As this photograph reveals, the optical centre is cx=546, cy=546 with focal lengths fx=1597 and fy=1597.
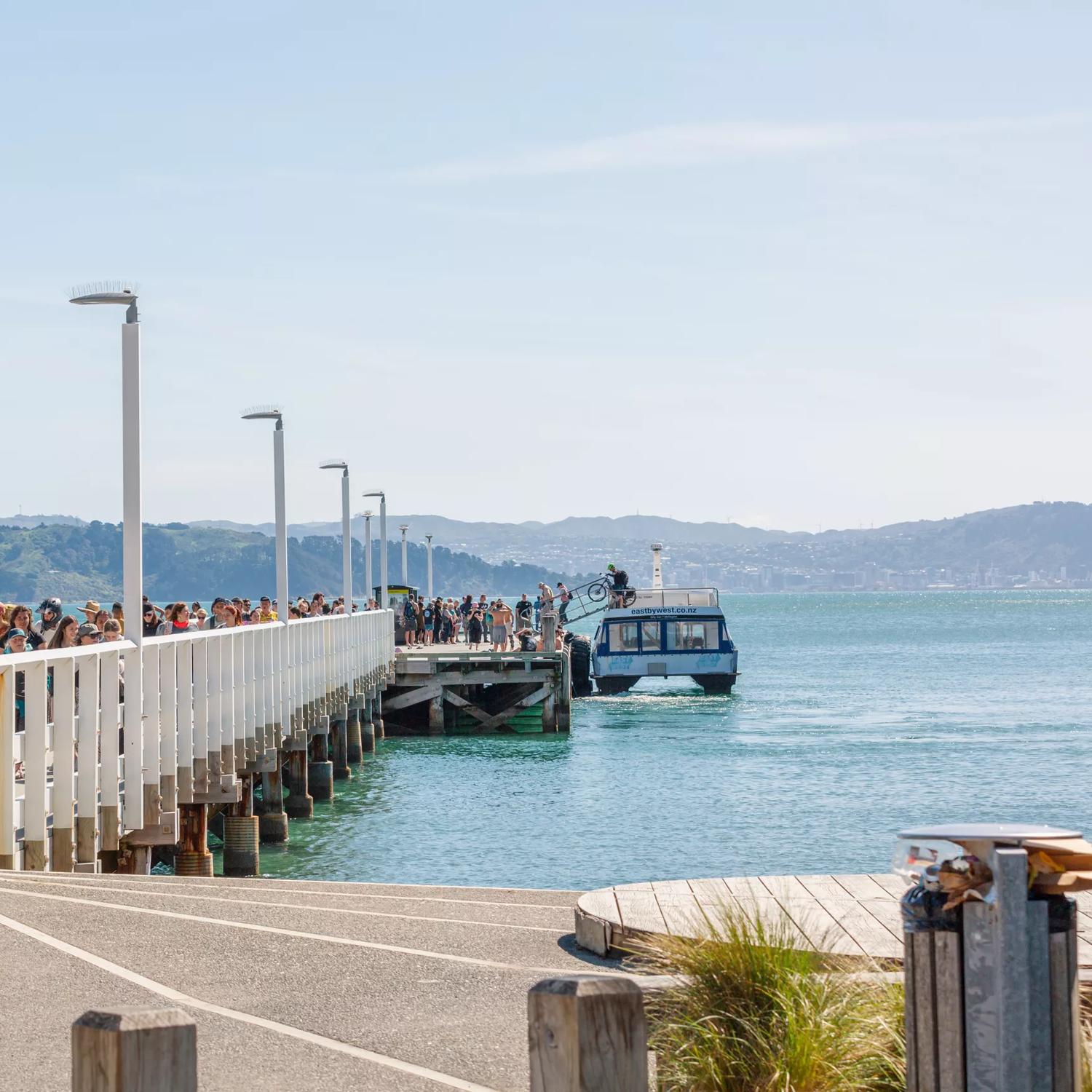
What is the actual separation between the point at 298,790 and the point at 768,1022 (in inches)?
823

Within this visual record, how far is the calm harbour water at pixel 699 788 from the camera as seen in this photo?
2223 centimetres

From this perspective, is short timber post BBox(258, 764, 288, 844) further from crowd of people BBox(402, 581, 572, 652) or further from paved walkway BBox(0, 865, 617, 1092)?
crowd of people BBox(402, 581, 572, 652)

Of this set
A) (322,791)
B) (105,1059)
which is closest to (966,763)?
(322,791)

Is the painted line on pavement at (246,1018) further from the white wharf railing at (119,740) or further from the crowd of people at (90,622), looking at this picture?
the crowd of people at (90,622)

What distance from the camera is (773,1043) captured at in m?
4.97

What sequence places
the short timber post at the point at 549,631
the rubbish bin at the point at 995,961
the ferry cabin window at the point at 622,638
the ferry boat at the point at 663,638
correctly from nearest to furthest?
the rubbish bin at the point at 995,961, the short timber post at the point at 549,631, the ferry boat at the point at 663,638, the ferry cabin window at the point at 622,638

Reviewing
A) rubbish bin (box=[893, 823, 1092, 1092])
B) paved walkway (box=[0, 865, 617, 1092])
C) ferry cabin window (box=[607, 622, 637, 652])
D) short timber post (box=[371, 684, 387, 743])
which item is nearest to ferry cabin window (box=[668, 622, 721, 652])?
ferry cabin window (box=[607, 622, 637, 652])

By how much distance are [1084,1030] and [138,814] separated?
8.86 m

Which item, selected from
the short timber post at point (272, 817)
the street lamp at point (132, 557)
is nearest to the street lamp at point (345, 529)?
the short timber post at point (272, 817)

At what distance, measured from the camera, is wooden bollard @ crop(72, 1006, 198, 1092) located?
2.71 meters

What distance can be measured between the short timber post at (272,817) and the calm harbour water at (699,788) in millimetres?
359

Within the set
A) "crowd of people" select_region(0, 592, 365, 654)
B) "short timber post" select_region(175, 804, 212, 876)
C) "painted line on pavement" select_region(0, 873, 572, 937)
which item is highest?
"crowd of people" select_region(0, 592, 365, 654)

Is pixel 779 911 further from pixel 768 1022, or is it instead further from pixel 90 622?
pixel 90 622

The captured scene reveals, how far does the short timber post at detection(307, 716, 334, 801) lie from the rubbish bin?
23.9 meters
